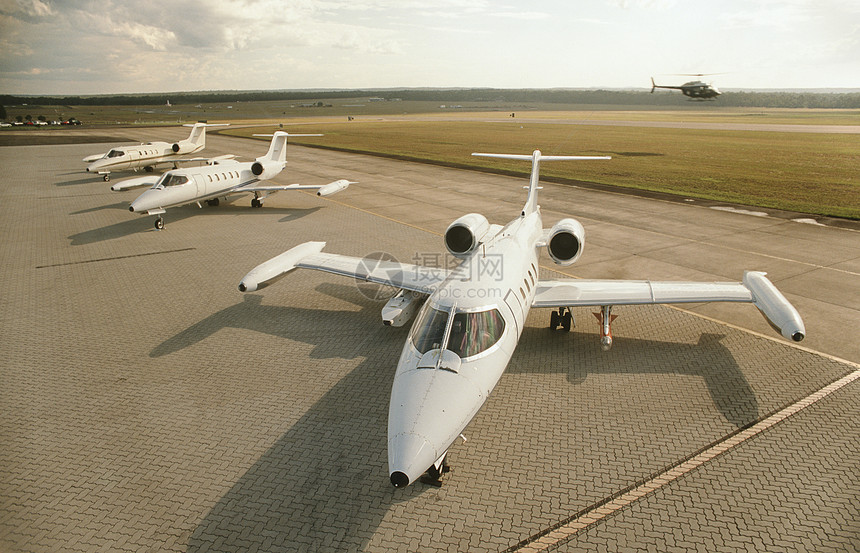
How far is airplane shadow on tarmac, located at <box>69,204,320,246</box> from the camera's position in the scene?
67.7ft

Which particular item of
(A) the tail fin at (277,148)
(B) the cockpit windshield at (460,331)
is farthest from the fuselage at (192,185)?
(B) the cockpit windshield at (460,331)

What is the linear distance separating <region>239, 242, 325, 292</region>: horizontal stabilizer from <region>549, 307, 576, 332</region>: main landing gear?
697 centimetres

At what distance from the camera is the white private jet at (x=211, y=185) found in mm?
20938

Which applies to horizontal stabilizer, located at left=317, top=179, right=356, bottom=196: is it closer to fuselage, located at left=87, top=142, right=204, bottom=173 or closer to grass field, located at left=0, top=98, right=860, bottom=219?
grass field, located at left=0, top=98, right=860, bottom=219

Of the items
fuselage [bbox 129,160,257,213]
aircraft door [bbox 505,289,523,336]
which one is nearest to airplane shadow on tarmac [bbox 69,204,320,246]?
fuselage [bbox 129,160,257,213]

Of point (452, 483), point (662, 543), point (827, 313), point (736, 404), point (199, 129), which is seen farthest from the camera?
point (199, 129)

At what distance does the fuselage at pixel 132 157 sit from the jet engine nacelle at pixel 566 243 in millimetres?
32966

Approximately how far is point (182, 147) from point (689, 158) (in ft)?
141

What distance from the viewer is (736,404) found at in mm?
8992

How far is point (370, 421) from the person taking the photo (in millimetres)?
8594

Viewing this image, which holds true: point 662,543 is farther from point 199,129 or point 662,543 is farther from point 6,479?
point 199,129

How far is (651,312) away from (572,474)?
7292mm

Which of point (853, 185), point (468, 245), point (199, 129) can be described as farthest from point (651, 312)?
point (199, 129)

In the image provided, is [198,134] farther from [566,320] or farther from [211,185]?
[566,320]
